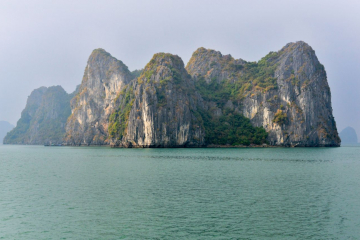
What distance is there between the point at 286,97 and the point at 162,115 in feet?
194

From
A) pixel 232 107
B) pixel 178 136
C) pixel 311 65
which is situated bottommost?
pixel 178 136

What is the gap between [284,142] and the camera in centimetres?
13862

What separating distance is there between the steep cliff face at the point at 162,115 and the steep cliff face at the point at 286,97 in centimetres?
3041

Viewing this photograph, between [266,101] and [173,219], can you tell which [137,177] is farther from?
[266,101]

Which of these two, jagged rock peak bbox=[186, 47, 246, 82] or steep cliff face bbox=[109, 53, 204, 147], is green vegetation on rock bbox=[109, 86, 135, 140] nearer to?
steep cliff face bbox=[109, 53, 204, 147]

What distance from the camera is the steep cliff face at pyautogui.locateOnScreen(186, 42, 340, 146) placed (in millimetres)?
137500

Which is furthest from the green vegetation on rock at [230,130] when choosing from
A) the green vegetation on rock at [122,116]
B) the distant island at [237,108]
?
the green vegetation on rock at [122,116]

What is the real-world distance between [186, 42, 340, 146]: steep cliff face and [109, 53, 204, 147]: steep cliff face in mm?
30405

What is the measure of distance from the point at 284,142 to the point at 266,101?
21874 mm

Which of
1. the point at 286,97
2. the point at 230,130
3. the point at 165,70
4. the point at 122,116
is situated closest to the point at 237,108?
the point at 230,130

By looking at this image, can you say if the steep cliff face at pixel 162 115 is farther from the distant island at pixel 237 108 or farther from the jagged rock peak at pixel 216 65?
the jagged rock peak at pixel 216 65

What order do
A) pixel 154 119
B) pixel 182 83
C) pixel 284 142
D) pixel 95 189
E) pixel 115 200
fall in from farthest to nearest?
1. pixel 182 83
2. pixel 284 142
3. pixel 154 119
4. pixel 95 189
5. pixel 115 200

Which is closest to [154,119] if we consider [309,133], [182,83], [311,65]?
[182,83]

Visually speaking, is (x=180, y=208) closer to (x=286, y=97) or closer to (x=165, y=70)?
(x=165, y=70)
